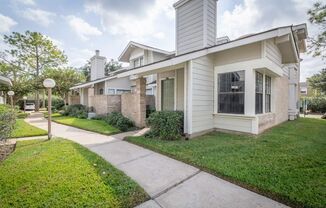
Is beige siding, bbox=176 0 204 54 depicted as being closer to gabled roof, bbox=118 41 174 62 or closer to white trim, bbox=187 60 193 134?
white trim, bbox=187 60 193 134

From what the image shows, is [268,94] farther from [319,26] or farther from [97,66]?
[97,66]

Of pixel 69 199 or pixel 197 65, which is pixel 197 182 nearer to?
pixel 69 199

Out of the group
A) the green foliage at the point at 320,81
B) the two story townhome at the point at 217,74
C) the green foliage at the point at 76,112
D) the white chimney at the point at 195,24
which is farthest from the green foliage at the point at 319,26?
the green foliage at the point at 76,112

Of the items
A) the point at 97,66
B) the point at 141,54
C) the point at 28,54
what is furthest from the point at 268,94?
the point at 28,54

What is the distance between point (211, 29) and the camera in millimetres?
8430

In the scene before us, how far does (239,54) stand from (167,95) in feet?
13.0

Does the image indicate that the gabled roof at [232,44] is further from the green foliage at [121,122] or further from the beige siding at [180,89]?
the green foliage at [121,122]

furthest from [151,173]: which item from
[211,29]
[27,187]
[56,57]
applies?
[56,57]

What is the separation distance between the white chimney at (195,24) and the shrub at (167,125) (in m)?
3.95

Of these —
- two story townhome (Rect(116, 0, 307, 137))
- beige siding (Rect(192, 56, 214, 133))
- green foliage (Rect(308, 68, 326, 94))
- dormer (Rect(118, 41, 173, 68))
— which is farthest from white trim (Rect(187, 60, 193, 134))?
green foliage (Rect(308, 68, 326, 94))

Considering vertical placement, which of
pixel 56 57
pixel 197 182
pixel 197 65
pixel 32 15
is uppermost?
pixel 56 57

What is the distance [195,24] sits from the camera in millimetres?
8516

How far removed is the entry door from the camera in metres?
8.82

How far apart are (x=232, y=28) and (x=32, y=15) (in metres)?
12.0
